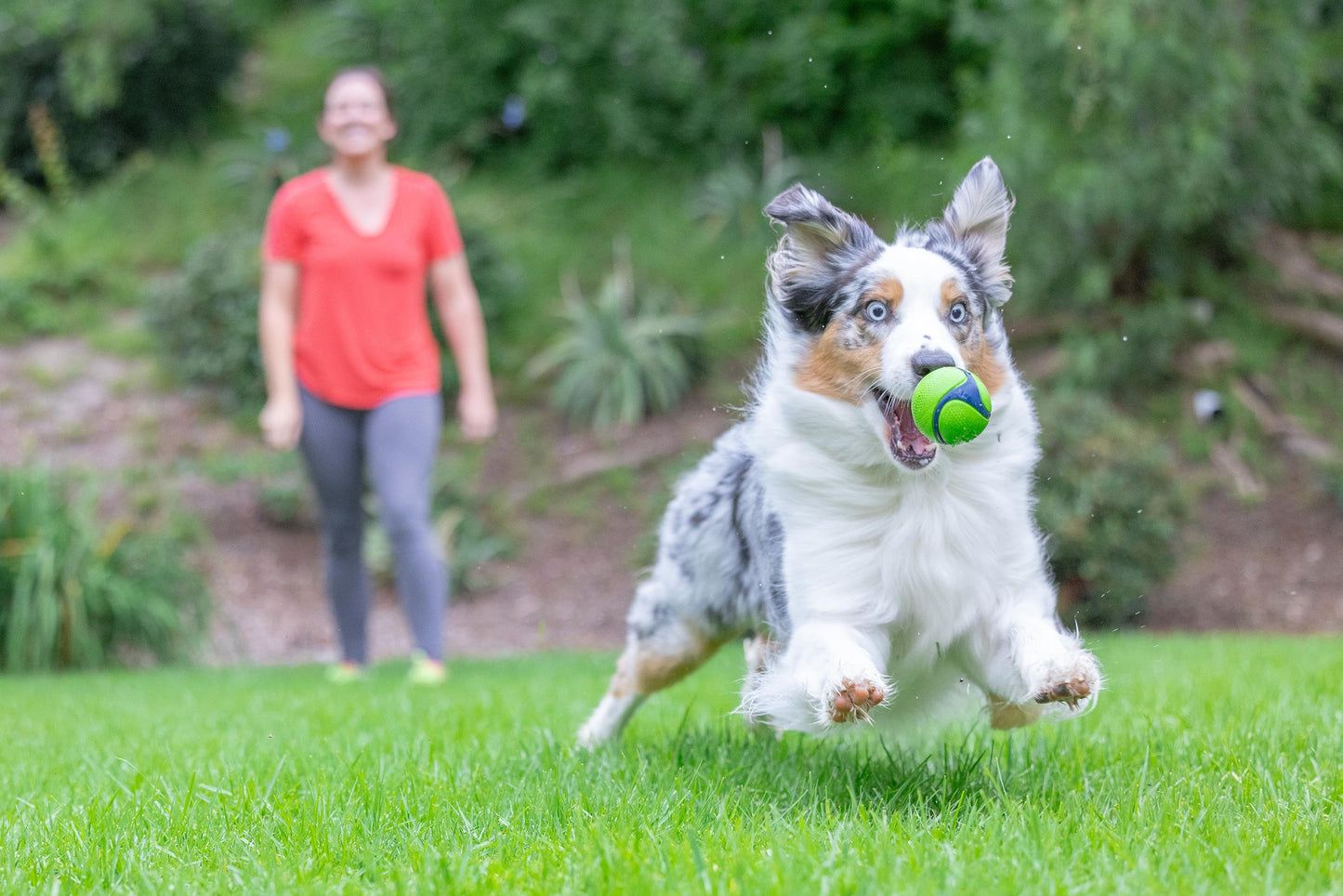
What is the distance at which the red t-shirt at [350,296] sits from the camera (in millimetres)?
5562

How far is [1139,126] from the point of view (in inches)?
346

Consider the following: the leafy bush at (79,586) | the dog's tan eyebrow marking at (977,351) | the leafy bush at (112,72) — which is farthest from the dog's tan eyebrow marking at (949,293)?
the leafy bush at (112,72)

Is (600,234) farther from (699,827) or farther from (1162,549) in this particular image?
(699,827)

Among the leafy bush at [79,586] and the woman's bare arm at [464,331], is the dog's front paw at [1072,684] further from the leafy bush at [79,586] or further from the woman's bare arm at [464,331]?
the leafy bush at [79,586]

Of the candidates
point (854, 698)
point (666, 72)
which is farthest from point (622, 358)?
point (854, 698)

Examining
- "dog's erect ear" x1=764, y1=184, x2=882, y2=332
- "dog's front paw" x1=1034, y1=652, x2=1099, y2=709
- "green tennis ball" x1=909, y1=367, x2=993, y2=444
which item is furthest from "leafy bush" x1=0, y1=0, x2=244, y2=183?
"dog's front paw" x1=1034, y1=652, x2=1099, y2=709

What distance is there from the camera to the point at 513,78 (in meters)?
14.1

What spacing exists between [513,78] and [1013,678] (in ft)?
41.1

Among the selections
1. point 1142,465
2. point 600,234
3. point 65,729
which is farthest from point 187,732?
point 600,234

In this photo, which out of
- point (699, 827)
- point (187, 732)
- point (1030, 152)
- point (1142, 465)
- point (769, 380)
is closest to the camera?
point (699, 827)

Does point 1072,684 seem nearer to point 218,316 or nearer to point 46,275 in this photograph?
point 218,316

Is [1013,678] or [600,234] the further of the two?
[600,234]

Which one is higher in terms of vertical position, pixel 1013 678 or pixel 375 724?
pixel 1013 678

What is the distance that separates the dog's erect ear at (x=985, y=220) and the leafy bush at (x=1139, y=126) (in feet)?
18.0
